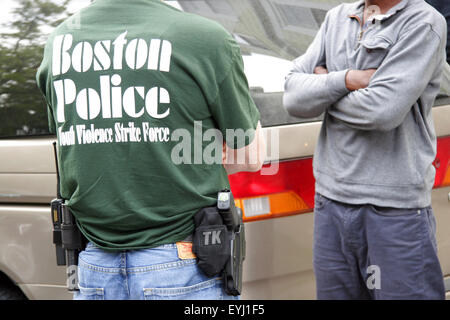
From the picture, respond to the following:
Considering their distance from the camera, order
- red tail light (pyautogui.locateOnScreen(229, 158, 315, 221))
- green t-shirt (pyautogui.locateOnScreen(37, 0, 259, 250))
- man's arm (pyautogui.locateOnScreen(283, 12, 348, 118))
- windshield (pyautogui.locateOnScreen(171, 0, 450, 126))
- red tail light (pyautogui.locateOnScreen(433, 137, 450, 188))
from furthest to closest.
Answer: red tail light (pyautogui.locateOnScreen(433, 137, 450, 188)), windshield (pyautogui.locateOnScreen(171, 0, 450, 126)), red tail light (pyautogui.locateOnScreen(229, 158, 315, 221)), man's arm (pyautogui.locateOnScreen(283, 12, 348, 118)), green t-shirt (pyautogui.locateOnScreen(37, 0, 259, 250))

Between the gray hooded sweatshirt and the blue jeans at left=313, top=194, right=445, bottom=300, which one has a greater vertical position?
the gray hooded sweatshirt

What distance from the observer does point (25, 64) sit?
2.53 m

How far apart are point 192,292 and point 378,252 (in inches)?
29.3

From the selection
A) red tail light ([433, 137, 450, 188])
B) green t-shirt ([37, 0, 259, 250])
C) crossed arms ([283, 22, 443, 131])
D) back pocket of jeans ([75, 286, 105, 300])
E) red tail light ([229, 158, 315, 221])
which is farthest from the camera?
red tail light ([433, 137, 450, 188])

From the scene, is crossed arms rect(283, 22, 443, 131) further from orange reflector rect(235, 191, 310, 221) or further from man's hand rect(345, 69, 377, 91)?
orange reflector rect(235, 191, 310, 221)

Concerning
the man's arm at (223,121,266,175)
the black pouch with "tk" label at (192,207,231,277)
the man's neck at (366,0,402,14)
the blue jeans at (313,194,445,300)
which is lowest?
the blue jeans at (313,194,445,300)

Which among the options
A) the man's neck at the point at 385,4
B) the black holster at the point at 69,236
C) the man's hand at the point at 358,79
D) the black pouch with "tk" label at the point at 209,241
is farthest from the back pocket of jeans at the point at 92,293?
the man's neck at the point at 385,4

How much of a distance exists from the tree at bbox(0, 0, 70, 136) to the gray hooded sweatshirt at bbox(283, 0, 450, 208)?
1250 mm

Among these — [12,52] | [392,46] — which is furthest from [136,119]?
[12,52]

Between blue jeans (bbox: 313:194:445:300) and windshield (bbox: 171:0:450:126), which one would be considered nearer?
blue jeans (bbox: 313:194:445:300)

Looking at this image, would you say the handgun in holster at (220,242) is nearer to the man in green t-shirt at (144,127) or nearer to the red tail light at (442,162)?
the man in green t-shirt at (144,127)

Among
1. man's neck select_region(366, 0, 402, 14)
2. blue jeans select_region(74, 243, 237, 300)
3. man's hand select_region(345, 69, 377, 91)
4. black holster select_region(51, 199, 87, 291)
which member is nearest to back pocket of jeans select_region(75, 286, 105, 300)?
blue jeans select_region(74, 243, 237, 300)

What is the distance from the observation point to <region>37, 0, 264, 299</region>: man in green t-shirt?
1518 mm

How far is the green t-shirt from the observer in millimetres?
1516
